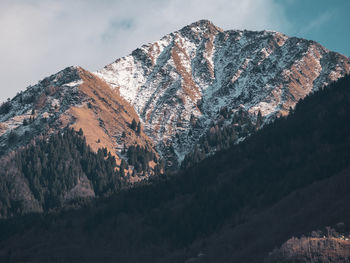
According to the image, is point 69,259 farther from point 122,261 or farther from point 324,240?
point 324,240

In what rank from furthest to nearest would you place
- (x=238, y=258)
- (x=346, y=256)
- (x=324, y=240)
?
(x=238, y=258), (x=324, y=240), (x=346, y=256)

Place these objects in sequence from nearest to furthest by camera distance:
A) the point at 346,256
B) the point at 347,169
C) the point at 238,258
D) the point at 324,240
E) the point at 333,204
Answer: the point at 346,256, the point at 324,240, the point at 238,258, the point at 333,204, the point at 347,169

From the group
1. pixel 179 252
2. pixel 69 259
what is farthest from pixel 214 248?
pixel 69 259

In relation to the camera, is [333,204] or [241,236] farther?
[241,236]

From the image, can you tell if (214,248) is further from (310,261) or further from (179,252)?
(310,261)

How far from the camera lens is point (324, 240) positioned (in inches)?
4894

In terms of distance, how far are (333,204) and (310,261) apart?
161ft

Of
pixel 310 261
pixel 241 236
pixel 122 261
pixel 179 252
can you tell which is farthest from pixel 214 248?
pixel 310 261

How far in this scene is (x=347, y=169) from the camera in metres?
193

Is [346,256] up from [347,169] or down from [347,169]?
down

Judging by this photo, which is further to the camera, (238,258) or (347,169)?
(347,169)

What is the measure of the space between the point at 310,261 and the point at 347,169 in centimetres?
8152

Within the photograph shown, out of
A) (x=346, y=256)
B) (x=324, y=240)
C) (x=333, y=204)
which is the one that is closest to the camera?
(x=346, y=256)

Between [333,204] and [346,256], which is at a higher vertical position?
[333,204]
